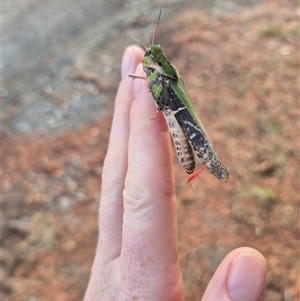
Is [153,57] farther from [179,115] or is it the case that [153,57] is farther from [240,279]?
[240,279]

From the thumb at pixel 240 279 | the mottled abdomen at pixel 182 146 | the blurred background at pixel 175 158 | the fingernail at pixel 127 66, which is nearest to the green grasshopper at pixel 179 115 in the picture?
the mottled abdomen at pixel 182 146

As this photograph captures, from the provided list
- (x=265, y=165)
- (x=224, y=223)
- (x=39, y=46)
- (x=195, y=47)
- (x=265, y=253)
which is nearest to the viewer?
(x=265, y=253)

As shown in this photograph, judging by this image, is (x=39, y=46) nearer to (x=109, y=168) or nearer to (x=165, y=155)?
(x=109, y=168)

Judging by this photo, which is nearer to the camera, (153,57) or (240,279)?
(240,279)

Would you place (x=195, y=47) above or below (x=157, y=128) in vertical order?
below

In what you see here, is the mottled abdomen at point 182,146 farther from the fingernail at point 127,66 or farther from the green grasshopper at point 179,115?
the fingernail at point 127,66

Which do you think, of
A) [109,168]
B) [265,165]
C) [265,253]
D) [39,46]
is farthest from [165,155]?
[39,46]

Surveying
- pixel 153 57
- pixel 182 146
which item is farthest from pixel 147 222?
pixel 153 57
